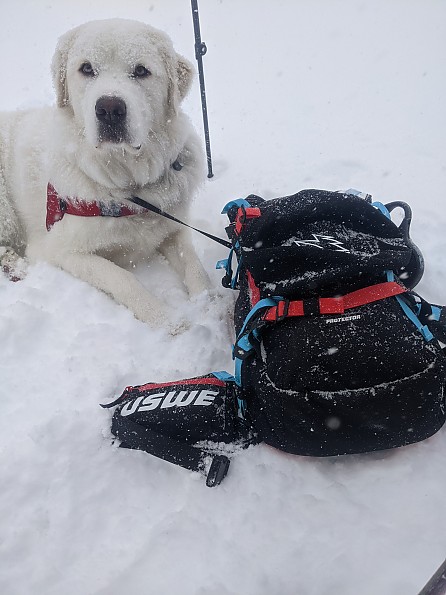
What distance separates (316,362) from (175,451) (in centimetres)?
63

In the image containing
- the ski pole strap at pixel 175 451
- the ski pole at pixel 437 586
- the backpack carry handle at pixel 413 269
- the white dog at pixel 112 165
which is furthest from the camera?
the white dog at pixel 112 165

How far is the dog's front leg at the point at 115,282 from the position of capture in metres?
2.34

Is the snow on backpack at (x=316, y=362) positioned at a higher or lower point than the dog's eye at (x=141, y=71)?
lower

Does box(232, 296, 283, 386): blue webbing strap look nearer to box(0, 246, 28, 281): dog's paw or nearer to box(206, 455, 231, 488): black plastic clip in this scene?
box(206, 455, 231, 488): black plastic clip

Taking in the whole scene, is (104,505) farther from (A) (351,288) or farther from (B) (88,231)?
(B) (88,231)

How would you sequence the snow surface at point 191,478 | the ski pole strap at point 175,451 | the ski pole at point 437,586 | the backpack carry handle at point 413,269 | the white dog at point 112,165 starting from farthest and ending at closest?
the white dog at point 112,165, the backpack carry handle at point 413,269, the ski pole strap at point 175,451, the snow surface at point 191,478, the ski pole at point 437,586

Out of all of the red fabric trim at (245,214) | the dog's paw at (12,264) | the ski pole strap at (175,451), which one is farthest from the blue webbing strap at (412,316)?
the dog's paw at (12,264)

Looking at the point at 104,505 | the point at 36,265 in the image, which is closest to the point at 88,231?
the point at 36,265

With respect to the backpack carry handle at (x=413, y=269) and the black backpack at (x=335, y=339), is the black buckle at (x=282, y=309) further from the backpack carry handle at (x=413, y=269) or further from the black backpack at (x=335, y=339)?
the backpack carry handle at (x=413, y=269)

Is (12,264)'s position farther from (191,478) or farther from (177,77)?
(191,478)

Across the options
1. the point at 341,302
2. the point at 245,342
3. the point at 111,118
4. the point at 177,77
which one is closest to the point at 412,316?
the point at 341,302

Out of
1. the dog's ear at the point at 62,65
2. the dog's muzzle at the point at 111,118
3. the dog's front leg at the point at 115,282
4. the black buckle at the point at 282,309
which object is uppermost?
the dog's ear at the point at 62,65

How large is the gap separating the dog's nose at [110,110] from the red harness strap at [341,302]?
132cm

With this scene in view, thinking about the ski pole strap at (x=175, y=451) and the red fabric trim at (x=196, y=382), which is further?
the red fabric trim at (x=196, y=382)
